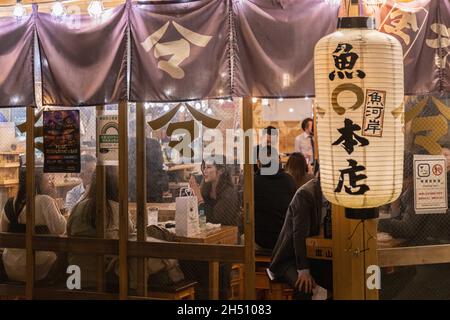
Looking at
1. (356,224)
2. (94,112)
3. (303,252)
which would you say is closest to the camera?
(356,224)

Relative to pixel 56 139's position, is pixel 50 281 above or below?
below

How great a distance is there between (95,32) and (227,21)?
1.77 metres

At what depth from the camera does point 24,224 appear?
8266 mm

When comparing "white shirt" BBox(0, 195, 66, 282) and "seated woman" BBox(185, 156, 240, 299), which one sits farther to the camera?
"white shirt" BBox(0, 195, 66, 282)

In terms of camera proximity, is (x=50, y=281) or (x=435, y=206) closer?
(x=435, y=206)

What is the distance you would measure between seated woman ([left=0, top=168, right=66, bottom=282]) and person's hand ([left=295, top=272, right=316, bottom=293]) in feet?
10.7

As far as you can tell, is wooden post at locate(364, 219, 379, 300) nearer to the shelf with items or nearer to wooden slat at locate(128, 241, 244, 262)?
wooden slat at locate(128, 241, 244, 262)

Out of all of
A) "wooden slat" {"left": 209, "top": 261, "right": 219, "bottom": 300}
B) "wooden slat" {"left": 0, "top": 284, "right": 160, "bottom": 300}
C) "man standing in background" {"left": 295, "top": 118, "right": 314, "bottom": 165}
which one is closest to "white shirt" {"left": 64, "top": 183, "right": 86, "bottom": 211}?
"wooden slat" {"left": 0, "top": 284, "right": 160, "bottom": 300}

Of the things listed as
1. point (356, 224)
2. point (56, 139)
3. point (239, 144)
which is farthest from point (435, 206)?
point (56, 139)

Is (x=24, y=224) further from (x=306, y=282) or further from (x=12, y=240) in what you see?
(x=306, y=282)

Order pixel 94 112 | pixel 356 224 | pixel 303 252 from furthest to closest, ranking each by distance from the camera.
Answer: pixel 94 112 < pixel 303 252 < pixel 356 224

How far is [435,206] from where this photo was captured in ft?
22.8

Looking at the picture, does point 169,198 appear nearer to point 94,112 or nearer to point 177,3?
point 94,112

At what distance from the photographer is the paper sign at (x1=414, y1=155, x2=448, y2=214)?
6.92 m
